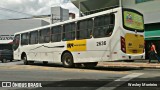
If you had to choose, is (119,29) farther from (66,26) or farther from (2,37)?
(2,37)

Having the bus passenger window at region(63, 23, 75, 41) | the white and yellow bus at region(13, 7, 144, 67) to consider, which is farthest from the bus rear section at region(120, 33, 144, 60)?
the bus passenger window at region(63, 23, 75, 41)

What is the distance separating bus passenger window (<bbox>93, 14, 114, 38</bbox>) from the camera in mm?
16062

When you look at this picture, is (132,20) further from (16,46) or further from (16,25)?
(16,25)

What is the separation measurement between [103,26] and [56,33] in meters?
5.12

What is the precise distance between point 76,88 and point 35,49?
1363 centimetres

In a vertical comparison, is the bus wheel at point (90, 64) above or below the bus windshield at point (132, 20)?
below

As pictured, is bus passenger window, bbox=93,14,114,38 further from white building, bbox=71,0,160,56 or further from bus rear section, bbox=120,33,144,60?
white building, bbox=71,0,160,56

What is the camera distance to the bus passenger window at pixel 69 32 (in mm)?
18945

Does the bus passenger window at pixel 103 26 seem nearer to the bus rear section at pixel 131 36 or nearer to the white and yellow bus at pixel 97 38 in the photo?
the white and yellow bus at pixel 97 38

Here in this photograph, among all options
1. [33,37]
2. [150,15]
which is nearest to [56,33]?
[33,37]

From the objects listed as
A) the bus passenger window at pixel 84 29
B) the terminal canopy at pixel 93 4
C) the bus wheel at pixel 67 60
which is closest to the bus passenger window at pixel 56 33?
the bus wheel at pixel 67 60

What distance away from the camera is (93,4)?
3145 centimetres

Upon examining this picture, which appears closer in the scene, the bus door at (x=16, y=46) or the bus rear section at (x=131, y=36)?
the bus rear section at (x=131, y=36)

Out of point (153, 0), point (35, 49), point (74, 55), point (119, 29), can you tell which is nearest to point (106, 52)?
point (119, 29)
